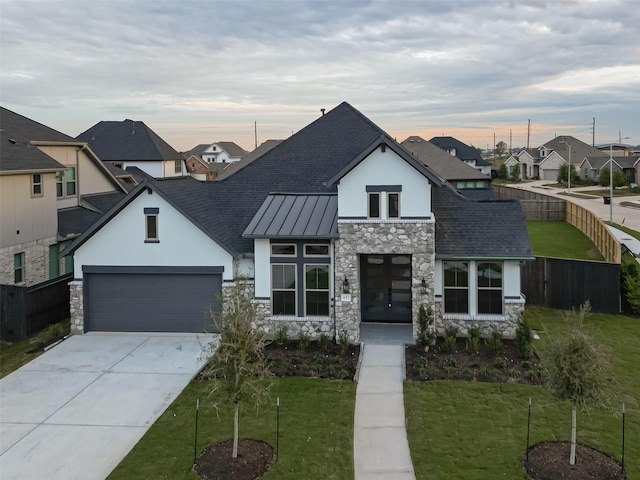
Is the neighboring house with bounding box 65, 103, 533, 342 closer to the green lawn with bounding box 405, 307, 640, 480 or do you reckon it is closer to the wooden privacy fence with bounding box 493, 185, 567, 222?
the green lawn with bounding box 405, 307, 640, 480

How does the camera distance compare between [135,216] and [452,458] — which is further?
[135,216]

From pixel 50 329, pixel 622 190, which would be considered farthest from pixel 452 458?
pixel 622 190

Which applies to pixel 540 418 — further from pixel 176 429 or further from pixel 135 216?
pixel 135 216

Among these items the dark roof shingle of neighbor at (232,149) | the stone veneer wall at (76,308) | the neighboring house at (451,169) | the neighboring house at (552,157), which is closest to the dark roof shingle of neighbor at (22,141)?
the stone veneer wall at (76,308)

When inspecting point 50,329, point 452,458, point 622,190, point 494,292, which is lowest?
point 452,458

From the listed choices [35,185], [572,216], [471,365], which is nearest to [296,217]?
[471,365]

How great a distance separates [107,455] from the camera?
31.3 feet

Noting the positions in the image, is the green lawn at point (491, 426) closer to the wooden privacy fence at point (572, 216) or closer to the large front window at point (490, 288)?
the large front window at point (490, 288)

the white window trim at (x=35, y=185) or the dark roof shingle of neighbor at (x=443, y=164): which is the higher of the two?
the dark roof shingle of neighbor at (x=443, y=164)

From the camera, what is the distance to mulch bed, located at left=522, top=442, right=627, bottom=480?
28.0 ft

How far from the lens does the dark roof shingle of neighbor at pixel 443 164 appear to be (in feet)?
157

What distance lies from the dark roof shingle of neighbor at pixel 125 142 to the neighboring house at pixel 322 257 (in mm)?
31864

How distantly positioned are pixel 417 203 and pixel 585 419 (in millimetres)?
6807

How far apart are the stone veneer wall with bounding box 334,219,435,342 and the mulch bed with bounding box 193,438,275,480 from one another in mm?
6046
